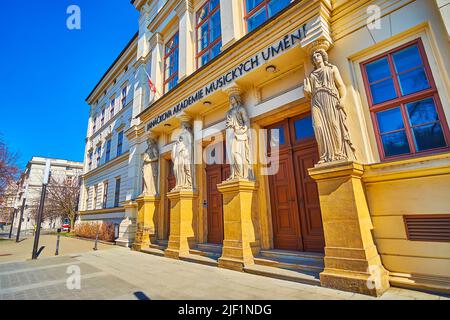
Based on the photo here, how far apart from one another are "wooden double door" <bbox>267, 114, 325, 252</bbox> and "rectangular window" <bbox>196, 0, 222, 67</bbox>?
195 inches

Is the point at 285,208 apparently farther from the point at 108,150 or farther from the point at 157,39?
the point at 108,150

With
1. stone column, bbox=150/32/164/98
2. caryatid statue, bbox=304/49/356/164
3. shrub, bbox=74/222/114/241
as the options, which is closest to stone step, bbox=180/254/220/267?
caryatid statue, bbox=304/49/356/164

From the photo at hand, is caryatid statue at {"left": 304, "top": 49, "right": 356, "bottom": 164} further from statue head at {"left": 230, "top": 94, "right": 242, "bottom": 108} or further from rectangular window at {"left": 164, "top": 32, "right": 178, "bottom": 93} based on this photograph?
rectangular window at {"left": 164, "top": 32, "right": 178, "bottom": 93}

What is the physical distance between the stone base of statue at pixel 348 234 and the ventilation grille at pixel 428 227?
0.62m

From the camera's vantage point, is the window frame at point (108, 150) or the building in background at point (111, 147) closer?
the building in background at point (111, 147)

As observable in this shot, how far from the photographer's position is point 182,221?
843 centimetres

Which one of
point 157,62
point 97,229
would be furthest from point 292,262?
point 157,62

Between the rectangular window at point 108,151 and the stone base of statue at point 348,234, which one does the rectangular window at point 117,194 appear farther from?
the stone base of statue at point 348,234

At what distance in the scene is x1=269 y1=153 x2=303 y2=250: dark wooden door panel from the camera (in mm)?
6156

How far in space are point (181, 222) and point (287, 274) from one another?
4550 millimetres

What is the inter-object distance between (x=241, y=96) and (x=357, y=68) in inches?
136

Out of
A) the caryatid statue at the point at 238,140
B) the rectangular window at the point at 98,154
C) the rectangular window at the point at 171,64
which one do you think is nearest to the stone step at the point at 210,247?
the caryatid statue at the point at 238,140

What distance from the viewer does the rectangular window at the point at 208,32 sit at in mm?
9703

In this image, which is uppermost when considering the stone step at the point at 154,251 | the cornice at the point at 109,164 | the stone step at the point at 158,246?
the cornice at the point at 109,164
